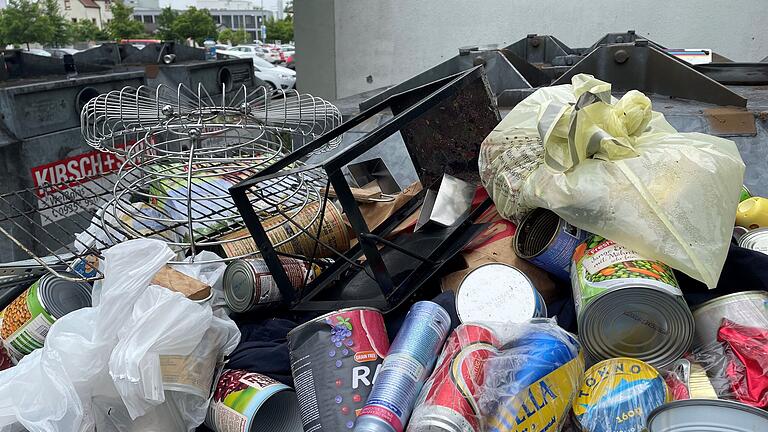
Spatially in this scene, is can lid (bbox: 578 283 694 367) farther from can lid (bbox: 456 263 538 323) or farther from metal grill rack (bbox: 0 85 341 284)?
metal grill rack (bbox: 0 85 341 284)

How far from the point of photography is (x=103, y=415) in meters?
1.27

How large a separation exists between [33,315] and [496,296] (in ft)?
3.78

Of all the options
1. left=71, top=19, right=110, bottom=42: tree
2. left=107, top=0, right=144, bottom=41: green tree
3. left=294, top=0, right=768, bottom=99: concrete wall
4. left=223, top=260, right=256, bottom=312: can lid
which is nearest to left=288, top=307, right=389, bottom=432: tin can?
left=223, top=260, right=256, bottom=312: can lid

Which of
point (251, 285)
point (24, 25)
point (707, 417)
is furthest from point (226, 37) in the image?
point (707, 417)

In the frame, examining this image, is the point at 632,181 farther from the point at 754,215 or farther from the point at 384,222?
the point at 384,222

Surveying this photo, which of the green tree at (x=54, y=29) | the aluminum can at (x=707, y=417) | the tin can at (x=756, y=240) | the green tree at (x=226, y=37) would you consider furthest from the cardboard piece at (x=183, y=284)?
the green tree at (x=226, y=37)

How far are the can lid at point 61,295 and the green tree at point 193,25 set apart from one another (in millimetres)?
33960

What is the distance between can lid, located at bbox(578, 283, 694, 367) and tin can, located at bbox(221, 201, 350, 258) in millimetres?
835

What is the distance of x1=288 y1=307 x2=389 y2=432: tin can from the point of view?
1124 millimetres

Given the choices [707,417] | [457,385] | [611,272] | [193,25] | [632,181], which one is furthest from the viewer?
[193,25]

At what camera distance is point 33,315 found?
4.88 ft

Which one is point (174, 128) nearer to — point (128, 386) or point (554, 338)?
point (128, 386)

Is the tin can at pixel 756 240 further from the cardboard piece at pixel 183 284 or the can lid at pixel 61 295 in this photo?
the can lid at pixel 61 295

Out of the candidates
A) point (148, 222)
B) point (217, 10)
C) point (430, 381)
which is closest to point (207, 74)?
point (148, 222)
